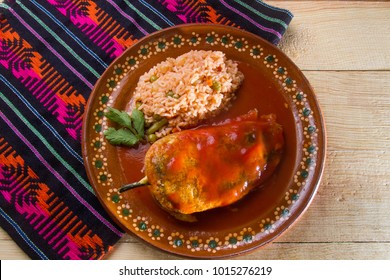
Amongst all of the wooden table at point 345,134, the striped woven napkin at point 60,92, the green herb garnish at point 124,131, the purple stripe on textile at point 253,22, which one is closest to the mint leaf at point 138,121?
the green herb garnish at point 124,131

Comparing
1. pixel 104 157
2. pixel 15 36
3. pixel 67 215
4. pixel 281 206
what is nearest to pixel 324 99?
pixel 281 206

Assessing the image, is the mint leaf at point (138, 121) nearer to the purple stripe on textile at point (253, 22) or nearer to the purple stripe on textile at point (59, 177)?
the purple stripe on textile at point (59, 177)

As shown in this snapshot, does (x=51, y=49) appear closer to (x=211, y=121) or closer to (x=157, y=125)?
(x=157, y=125)

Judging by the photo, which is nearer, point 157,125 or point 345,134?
point 157,125

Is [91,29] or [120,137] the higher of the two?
[91,29]

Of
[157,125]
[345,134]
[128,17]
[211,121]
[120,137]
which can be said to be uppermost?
[128,17]

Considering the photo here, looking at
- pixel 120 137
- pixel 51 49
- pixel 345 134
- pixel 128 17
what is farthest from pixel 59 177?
pixel 345 134

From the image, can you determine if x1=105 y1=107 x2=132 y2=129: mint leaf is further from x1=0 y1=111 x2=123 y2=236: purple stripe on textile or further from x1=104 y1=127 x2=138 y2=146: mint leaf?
x1=0 y1=111 x2=123 y2=236: purple stripe on textile
